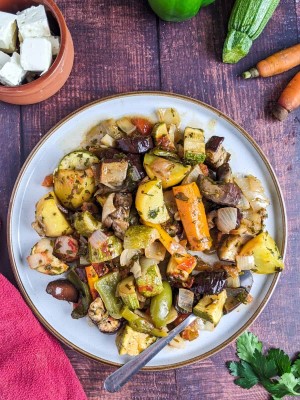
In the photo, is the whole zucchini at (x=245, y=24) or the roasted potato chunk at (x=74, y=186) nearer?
the roasted potato chunk at (x=74, y=186)

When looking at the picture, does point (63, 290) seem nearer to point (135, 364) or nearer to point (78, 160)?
point (135, 364)

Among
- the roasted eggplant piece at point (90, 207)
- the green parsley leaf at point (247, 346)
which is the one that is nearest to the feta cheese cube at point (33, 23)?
the roasted eggplant piece at point (90, 207)

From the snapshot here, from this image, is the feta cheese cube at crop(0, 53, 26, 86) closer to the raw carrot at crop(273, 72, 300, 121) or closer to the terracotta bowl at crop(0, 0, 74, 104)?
the terracotta bowl at crop(0, 0, 74, 104)

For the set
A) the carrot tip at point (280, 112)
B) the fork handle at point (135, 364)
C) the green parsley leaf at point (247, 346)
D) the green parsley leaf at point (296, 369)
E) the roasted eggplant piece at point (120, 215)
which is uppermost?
the carrot tip at point (280, 112)

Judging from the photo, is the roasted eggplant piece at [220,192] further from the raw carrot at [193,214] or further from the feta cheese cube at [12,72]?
the feta cheese cube at [12,72]

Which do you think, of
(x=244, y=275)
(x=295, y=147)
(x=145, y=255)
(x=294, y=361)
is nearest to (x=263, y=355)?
(x=294, y=361)

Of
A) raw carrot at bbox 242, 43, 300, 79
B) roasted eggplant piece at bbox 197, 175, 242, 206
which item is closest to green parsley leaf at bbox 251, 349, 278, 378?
roasted eggplant piece at bbox 197, 175, 242, 206
